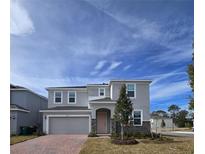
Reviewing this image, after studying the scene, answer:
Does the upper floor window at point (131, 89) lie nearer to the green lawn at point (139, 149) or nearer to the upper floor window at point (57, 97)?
the upper floor window at point (57, 97)

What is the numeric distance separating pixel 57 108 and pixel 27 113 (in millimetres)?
3095

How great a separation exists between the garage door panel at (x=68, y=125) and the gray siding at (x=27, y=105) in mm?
2564

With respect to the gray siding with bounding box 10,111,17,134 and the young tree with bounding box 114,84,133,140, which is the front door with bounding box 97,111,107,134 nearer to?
the young tree with bounding box 114,84,133,140

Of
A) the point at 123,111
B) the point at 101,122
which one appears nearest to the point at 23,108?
the point at 101,122

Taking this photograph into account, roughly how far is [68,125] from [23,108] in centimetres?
433

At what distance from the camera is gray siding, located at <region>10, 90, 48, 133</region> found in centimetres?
1996

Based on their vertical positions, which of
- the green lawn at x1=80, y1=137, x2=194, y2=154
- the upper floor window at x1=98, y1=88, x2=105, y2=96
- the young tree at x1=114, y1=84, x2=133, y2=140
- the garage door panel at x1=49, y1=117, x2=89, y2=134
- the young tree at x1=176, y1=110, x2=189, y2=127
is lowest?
the young tree at x1=176, y1=110, x2=189, y2=127

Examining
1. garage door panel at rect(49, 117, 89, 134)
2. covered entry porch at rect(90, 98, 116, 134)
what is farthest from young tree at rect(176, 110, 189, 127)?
garage door panel at rect(49, 117, 89, 134)

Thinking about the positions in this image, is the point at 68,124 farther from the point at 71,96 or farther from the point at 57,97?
the point at 57,97

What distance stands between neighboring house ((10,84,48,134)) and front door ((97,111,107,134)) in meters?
6.52

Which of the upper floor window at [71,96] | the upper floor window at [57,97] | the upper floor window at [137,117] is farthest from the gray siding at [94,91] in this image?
the upper floor window at [137,117]

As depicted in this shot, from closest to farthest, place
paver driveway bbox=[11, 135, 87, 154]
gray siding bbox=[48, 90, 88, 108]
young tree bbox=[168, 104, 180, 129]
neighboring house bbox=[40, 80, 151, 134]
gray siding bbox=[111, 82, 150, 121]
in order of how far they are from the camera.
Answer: paver driveway bbox=[11, 135, 87, 154]
neighboring house bbox=[40, 80, 151, 134]
gray siding bbox=[111, 82, 150, 121]
gray siding bbox=[48, 90, 88, 108]
young tree bbox=[168, 104, 180, 129]

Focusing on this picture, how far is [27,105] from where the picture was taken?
21406mm
